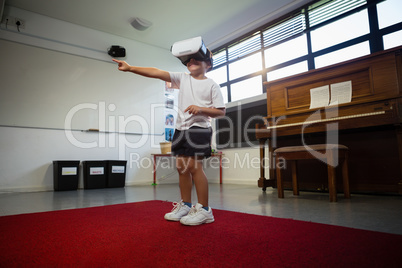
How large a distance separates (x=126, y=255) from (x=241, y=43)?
482cm

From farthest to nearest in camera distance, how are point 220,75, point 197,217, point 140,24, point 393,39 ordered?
point 220,75 → point 140,24 → point 393,39 → point 197,217

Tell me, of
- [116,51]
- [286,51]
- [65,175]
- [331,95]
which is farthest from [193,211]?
[116,51]

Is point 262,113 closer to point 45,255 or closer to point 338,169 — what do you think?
point 338,169

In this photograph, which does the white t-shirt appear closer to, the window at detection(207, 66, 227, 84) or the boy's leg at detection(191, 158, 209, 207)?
the boy's leg at detection(191, 158, 209, 207)

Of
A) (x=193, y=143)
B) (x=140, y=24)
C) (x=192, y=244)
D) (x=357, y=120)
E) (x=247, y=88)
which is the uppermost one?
(x=140, y=24)

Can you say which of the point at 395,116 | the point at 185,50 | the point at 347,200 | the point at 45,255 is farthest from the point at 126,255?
the point at 395,116

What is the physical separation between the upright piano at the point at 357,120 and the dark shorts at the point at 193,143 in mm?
1582

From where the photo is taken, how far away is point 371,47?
3.29 m

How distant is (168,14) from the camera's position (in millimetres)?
4324

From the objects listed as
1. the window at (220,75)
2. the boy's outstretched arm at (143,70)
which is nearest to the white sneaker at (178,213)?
the boy's outstretched arm at (143,70)

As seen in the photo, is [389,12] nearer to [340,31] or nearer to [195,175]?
[340,31]

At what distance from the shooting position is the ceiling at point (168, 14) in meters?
4.00

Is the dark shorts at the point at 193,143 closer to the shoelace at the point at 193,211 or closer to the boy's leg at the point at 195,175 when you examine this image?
the boy's leg at the point at 195,175

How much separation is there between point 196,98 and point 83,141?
344 centimetres
